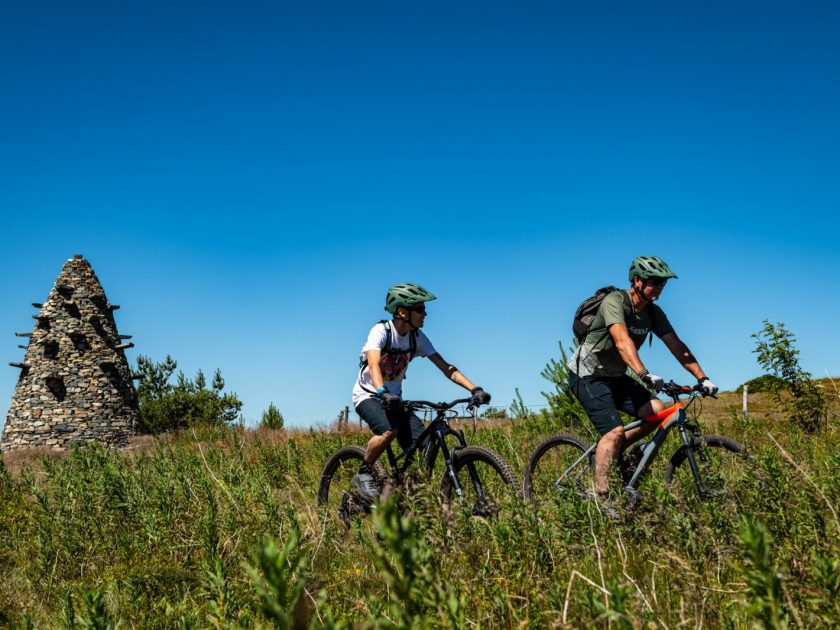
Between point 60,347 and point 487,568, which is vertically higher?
point 60,347

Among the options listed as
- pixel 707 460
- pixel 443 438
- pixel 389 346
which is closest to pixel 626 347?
pixel 707 460

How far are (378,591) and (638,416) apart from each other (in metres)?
3.32

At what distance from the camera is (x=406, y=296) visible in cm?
641

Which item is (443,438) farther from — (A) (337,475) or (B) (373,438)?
(A) (337,475)

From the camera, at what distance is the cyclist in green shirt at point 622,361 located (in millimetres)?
5852

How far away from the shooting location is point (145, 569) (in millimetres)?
4207

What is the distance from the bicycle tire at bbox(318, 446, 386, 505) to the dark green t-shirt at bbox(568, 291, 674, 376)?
94.2 inches

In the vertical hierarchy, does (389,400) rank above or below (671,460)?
above

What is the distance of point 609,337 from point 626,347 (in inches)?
14.5

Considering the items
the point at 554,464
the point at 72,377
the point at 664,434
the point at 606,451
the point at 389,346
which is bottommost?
the point at 554,464

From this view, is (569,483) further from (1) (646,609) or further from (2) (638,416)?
(1) (646,609)

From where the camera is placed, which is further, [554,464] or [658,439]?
[554,464]

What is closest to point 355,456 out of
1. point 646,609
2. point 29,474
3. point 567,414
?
point 29,474

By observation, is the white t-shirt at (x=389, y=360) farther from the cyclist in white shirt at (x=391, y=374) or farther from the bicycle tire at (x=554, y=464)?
the bicycle tire at (x=554, y=464)
